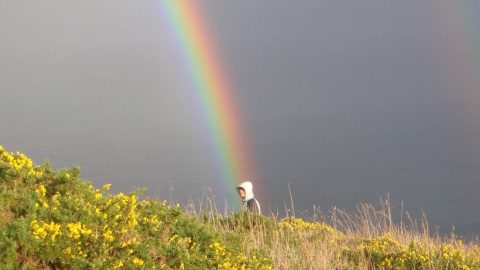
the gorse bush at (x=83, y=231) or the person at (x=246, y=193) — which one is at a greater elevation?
the person at (x=246, y=193)

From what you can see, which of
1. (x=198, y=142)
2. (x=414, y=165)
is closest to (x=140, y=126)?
(x=198, y=142)

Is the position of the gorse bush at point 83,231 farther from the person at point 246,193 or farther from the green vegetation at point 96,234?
the person at point 246,193

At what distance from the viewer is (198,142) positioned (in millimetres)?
132875

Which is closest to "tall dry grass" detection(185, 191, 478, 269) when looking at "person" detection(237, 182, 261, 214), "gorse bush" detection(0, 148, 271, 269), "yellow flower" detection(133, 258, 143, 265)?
"person" detection(237, 182, 261, 214)

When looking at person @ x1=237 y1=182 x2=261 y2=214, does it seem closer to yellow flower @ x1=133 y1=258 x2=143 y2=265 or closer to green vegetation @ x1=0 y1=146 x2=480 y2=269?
green vegetation @ x1=0 y1=146 x2=480 y2=269

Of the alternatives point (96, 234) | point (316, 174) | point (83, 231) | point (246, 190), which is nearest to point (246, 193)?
point (246, 190)

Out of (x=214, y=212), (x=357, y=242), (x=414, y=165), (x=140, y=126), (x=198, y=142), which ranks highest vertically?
(x=140, y=126)

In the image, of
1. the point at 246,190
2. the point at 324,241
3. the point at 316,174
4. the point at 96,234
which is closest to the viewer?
the point at 96,234

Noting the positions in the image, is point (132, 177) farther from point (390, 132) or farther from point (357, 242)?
point (390, 132)

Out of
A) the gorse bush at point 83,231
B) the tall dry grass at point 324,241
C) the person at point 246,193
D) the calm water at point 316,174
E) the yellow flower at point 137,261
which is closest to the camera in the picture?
the gorse bush at point 83,231

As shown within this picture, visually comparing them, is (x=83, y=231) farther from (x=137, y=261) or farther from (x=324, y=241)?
(x=324, y=241)

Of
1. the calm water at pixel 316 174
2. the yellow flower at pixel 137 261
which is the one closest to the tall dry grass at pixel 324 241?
the yellow flower at pixel 137 261

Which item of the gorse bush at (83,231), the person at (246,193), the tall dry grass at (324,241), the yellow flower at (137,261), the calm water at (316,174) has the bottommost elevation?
the yellow flower at (137,261)

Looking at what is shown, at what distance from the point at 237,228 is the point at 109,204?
395 cm
